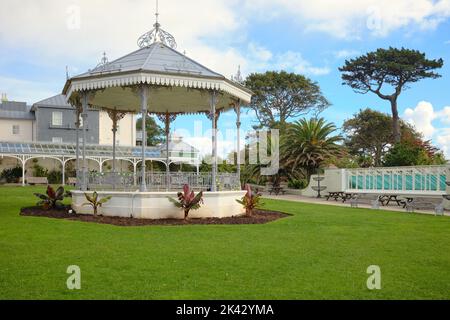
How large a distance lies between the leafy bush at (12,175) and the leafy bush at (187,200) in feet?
106

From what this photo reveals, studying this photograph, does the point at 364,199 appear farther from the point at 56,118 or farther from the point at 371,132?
the point at 56,118

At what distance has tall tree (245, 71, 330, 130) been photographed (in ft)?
173

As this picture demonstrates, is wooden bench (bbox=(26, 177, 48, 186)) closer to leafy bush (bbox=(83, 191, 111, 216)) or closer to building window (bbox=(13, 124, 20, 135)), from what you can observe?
building window (bbox=(13, 124, 20, 135))

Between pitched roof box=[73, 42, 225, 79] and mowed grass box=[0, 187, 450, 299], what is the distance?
531cm

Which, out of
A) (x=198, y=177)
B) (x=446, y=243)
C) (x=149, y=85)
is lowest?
(x=446, y=243)

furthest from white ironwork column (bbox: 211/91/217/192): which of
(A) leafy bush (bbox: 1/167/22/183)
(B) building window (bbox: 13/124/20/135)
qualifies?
(B) building window (bbox: 13/124/20/135)

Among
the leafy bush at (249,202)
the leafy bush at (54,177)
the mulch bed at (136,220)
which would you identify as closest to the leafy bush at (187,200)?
the mulch bed at (136,220)

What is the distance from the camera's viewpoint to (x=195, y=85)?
1455 centimetres

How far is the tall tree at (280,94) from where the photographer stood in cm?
5272

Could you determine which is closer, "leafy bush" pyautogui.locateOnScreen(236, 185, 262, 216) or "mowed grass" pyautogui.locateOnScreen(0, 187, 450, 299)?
"mowed grass" pyautogui.locateOnScreen(0, 187, 450, 299)

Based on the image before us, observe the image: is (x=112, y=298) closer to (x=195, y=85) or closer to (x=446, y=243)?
(x=446, y=243)

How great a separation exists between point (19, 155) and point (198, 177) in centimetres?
2977
